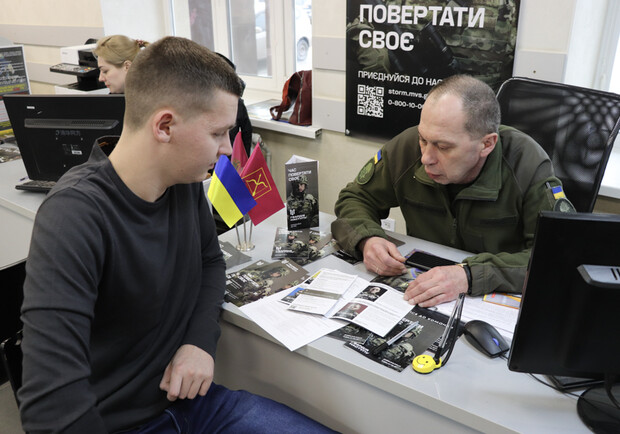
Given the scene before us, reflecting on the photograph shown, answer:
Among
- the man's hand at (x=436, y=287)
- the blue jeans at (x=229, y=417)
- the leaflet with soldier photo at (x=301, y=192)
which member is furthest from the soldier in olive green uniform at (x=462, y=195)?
the blue jeans at (x=229, y=417)

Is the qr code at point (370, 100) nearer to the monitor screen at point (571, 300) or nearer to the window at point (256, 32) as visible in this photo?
the window at point (256, 32)

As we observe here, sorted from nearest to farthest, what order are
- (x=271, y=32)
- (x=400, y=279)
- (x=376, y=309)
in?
(x=376, y=309) < (x=400, y=279) < (x=271, y=32)

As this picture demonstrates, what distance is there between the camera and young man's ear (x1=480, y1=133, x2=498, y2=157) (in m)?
1.50

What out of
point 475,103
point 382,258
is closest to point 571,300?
point 382,258

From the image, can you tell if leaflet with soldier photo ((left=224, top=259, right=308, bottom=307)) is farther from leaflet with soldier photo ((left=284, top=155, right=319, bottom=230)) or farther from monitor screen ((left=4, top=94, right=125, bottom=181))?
monitor screen ((left=4, top=94, right=125, bottom=181))

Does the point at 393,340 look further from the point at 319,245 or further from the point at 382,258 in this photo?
the point at 319,245

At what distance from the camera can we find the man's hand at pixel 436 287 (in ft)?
4.38

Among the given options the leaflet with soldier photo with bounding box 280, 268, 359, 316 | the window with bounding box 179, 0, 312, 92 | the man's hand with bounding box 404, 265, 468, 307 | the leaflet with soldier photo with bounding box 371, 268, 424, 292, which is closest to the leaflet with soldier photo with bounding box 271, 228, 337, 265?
the leaflet with soldier photo with bounding box 280, 268, 359, 316

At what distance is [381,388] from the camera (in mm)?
1128

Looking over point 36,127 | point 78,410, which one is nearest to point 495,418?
point 78,410

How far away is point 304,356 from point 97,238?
1.76ft

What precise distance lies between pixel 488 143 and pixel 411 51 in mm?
1135

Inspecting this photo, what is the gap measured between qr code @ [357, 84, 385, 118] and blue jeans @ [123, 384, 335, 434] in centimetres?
177

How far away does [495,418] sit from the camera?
3.25 feet
